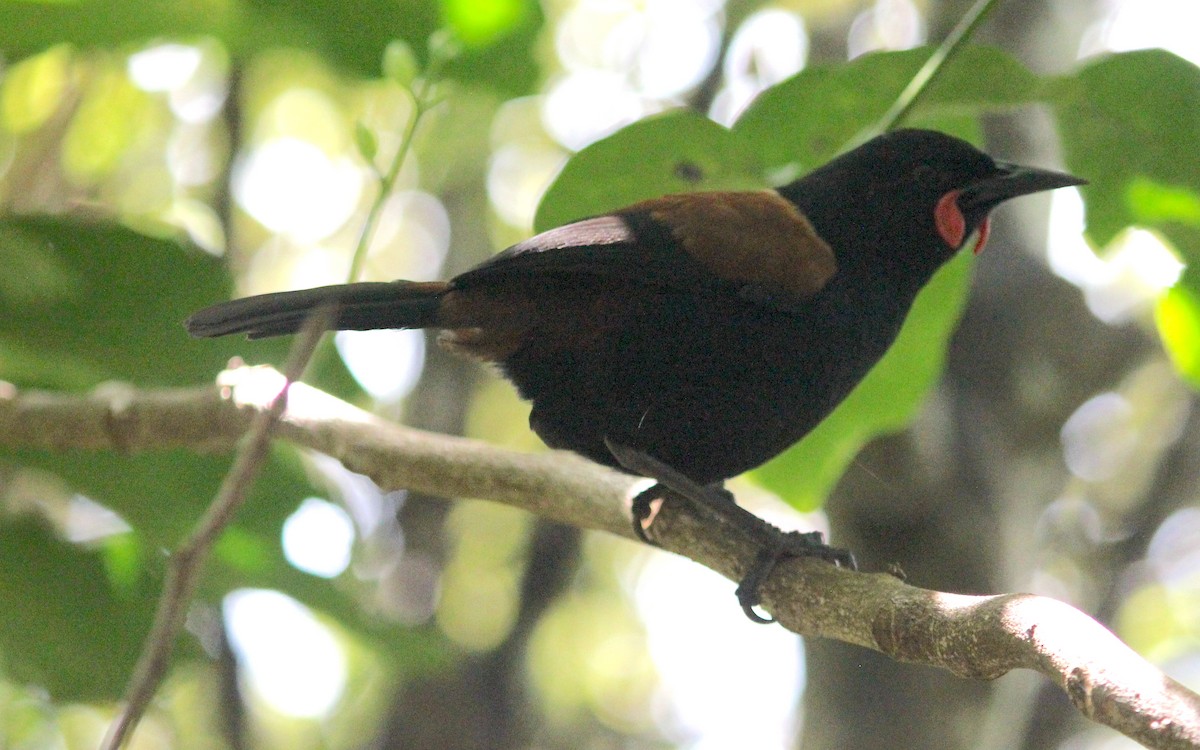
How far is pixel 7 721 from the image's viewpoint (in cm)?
523

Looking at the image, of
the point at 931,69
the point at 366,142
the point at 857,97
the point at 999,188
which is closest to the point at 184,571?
the point at 366,142

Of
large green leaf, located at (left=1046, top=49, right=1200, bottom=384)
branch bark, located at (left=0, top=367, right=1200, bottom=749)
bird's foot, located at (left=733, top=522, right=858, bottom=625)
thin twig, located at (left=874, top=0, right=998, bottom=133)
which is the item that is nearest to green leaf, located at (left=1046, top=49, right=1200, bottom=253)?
large green leaf, located at (left=1046, top=49, right=1200, bottom=384)

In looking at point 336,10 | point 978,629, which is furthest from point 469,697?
point 978,629

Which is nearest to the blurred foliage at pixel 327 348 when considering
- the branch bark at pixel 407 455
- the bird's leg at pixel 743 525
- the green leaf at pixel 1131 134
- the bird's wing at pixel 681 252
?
the green leaf at pixel 1131 134

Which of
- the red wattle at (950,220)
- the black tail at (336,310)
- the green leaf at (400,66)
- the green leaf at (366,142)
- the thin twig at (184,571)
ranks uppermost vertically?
the red wattle at (950,220)

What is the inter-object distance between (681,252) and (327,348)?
1.18m

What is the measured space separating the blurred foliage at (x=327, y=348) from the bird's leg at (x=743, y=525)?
1.52 feet

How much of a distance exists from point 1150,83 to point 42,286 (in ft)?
9.20

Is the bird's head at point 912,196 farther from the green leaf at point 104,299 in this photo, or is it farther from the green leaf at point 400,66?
the green leaf at point 104,299

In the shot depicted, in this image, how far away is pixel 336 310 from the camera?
2.54m

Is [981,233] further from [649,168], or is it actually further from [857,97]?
[649,168]

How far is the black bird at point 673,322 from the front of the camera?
9.09ft

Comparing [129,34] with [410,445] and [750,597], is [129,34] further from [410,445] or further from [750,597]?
[750,597]

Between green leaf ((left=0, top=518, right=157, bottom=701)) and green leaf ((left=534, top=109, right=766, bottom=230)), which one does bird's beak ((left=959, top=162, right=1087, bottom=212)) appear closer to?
Result: green leaf ((left=534, top=109, right=766, bottom=230))
